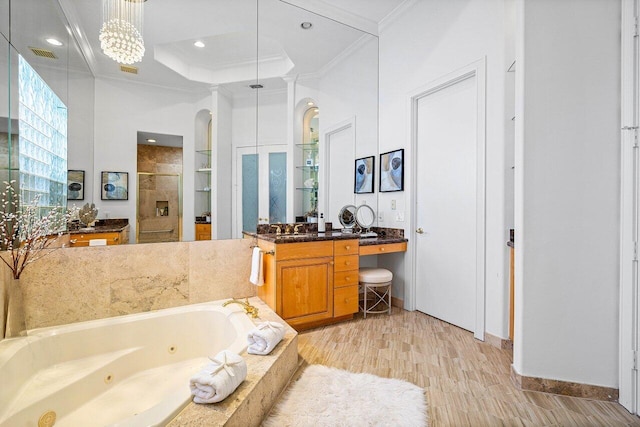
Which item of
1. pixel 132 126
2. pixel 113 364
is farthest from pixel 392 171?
pixel 113 364

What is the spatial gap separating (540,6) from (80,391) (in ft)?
11.4

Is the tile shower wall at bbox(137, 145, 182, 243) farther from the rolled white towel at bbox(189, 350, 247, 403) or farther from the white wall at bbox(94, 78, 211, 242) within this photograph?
the rolled white towel at bbox(189, 350, 247, 403)

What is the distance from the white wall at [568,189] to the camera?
68.1 inches

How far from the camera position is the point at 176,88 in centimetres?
257

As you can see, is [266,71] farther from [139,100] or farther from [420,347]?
[420,347]

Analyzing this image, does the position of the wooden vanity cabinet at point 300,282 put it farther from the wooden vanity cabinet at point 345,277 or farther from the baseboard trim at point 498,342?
the baseboard trim at point 498,342

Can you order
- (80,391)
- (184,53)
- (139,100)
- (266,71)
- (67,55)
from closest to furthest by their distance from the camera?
1. (80,391)
2. (67,55)
3. (139,100)
4. (184,53)
5. (266,71)

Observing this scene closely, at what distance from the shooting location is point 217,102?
2.75 m

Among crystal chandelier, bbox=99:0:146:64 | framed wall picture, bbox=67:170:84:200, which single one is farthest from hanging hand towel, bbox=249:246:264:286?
crystal chandelier, bbox=99:0:146:64

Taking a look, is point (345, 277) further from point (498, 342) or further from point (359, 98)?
point (359, 98)

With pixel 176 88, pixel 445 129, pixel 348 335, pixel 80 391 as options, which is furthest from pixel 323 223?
pixel 80 391

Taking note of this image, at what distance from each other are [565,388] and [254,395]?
178 cm

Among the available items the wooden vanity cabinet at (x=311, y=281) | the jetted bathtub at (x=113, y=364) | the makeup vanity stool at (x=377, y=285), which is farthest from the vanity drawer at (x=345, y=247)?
the jetted bathtub at (x=113, y=364)

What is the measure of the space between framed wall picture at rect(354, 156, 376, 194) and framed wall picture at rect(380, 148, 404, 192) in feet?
0.35
